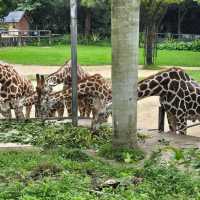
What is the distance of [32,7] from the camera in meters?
57.0

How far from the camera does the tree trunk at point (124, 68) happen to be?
8742 millimetres

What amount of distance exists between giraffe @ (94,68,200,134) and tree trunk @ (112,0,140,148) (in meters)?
2.13

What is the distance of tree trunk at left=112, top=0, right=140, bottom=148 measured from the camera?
344 inches

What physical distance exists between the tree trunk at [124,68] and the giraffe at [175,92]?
2.13 meters

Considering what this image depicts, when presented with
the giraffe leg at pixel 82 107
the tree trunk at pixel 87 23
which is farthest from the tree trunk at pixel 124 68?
the tree trunk at pixel 87 23

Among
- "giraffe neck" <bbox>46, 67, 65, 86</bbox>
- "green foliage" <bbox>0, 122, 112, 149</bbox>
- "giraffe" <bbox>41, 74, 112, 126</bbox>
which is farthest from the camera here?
"giraffe neck" <bbox>46, 67, 65, 86</bbox>

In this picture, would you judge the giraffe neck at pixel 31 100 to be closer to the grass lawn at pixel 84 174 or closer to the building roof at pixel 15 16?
the grass lawn at pixel 84 174

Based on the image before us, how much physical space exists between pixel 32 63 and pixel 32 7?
27.5 meters

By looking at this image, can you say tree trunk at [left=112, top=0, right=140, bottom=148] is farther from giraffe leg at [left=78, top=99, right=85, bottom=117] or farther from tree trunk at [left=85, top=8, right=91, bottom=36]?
tree trunk at [left=85, top=8, right=91, bottom=36]

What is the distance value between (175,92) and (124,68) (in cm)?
253

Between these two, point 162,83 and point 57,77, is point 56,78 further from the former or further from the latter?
point 162,83

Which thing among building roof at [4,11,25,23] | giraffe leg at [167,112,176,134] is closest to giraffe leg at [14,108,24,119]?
giraffe leg at [167,112,176,134]

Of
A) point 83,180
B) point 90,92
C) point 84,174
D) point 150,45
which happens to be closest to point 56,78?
point 90,92

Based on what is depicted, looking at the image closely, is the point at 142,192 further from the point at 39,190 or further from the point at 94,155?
the point at 94,155
